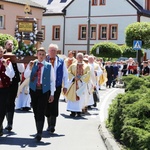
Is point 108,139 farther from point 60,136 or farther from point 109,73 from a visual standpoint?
point 109,73

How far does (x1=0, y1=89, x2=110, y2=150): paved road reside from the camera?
9146 mm

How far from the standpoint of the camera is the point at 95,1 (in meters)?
57.8

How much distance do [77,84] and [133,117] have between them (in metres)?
5.91

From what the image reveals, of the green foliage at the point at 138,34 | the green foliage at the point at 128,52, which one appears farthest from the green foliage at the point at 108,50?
the green foliage at the point at 138,34

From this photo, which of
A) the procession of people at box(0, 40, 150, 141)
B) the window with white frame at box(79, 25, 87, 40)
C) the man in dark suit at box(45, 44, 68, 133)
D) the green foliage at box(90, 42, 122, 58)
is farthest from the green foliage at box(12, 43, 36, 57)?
the window with white frame at box(79, 25, 87, 40)

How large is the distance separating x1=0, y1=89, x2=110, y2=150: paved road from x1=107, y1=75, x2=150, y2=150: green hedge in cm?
53

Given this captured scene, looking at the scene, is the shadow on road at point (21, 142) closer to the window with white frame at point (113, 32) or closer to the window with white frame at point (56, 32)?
the window with white frame at point (113, 32)

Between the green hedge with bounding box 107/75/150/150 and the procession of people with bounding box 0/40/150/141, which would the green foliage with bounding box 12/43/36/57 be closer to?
the procession of people with bounding box 0/40/150/141

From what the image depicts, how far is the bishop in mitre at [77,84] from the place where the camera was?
45.8ft

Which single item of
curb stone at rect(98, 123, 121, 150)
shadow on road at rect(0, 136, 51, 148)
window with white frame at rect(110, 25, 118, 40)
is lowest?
shadow on road at rect(0, 136, 51, 148)

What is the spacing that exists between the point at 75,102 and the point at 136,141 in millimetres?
6632

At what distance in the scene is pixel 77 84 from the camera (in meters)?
14.2

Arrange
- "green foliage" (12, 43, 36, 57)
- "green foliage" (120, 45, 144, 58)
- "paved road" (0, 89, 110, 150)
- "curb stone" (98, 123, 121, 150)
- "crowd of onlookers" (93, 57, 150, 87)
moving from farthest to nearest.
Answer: "green foliage" (120, 45, 144, 58)
"crowd of onlookers" (93, 57, 150, 87)
"green foliage" (12, 43, 36, 57)
"paved road" (0, 89, 110, 150)
"curb stone" (98, 123, 121, 150)

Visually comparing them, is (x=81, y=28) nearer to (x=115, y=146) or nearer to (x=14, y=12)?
(x=14, y=12)
